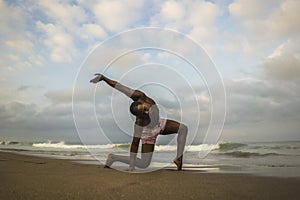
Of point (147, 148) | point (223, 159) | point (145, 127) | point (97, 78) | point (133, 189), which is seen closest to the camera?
point (133, 189)

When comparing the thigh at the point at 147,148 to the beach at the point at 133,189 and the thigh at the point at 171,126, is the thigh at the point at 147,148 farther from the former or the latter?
the beach at the point at 133,189

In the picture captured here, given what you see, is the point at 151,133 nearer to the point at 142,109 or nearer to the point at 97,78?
the point at 142,109

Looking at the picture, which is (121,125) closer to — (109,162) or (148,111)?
(148,111)

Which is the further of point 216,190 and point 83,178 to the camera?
point 83,178

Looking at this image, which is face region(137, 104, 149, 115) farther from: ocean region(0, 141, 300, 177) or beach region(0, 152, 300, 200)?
beach region(0, 152, 300, 200)

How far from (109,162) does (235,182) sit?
11.4 ft

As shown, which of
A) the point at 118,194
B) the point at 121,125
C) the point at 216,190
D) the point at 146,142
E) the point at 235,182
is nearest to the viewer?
the point at 118,194

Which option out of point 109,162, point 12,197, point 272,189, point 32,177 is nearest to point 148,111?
point 109,162

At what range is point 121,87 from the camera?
22.0 ft

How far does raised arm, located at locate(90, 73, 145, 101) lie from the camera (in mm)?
6684

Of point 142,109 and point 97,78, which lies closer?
point 97,78

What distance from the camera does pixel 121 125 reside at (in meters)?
6.68

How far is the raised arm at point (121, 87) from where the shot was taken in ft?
21.9

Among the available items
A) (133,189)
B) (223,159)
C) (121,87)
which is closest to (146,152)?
(121,87)
